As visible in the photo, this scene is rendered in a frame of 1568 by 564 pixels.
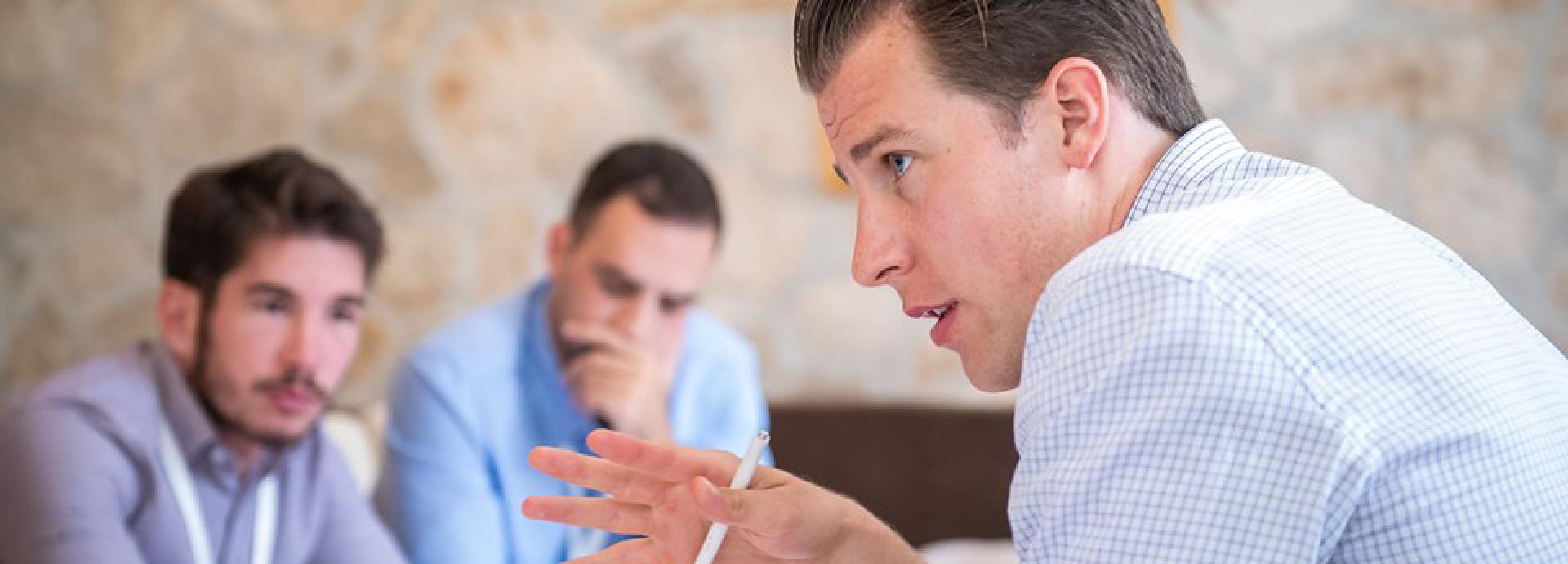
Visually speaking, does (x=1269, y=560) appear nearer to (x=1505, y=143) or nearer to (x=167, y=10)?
(x=1505, y=143)

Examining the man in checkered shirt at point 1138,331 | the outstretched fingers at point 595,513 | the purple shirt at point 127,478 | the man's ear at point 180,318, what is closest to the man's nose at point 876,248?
the man in checkered shirt at point 1138,331

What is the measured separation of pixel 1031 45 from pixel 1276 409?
1.10 feet

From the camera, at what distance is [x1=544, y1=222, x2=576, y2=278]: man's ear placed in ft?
7.57

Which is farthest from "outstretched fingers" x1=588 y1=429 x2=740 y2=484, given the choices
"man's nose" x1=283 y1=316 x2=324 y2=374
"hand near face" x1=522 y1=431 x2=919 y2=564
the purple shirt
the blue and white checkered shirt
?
"man's nose" x1=283 y1=316 x2=324 y2=374

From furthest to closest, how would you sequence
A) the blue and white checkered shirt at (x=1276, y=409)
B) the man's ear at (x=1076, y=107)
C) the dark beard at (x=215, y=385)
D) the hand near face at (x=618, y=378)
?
1. the hand near face at (x=618, y=378)
2. the dark beard at (x=215, y=385)
3. the man's ear at (x=1076, y=107)
4. the blue and white checkered shirt at (x=1276, y=409)

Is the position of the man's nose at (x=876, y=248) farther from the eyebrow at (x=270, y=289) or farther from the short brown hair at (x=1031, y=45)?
the eyebrow at (x=270, y=289)

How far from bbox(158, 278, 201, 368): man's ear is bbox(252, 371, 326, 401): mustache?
86 mm

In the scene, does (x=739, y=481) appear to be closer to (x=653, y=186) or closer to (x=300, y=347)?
(x=300, y=347)

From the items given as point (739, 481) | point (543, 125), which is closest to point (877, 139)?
point (739, 481)

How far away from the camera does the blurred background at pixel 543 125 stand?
2.59 metres

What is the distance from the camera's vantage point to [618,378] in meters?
2.24

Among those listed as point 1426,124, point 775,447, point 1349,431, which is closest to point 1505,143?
point 1426,124

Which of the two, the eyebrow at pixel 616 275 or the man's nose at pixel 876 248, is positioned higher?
the man's nose at pixel 876 248

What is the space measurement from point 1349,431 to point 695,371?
177cm
